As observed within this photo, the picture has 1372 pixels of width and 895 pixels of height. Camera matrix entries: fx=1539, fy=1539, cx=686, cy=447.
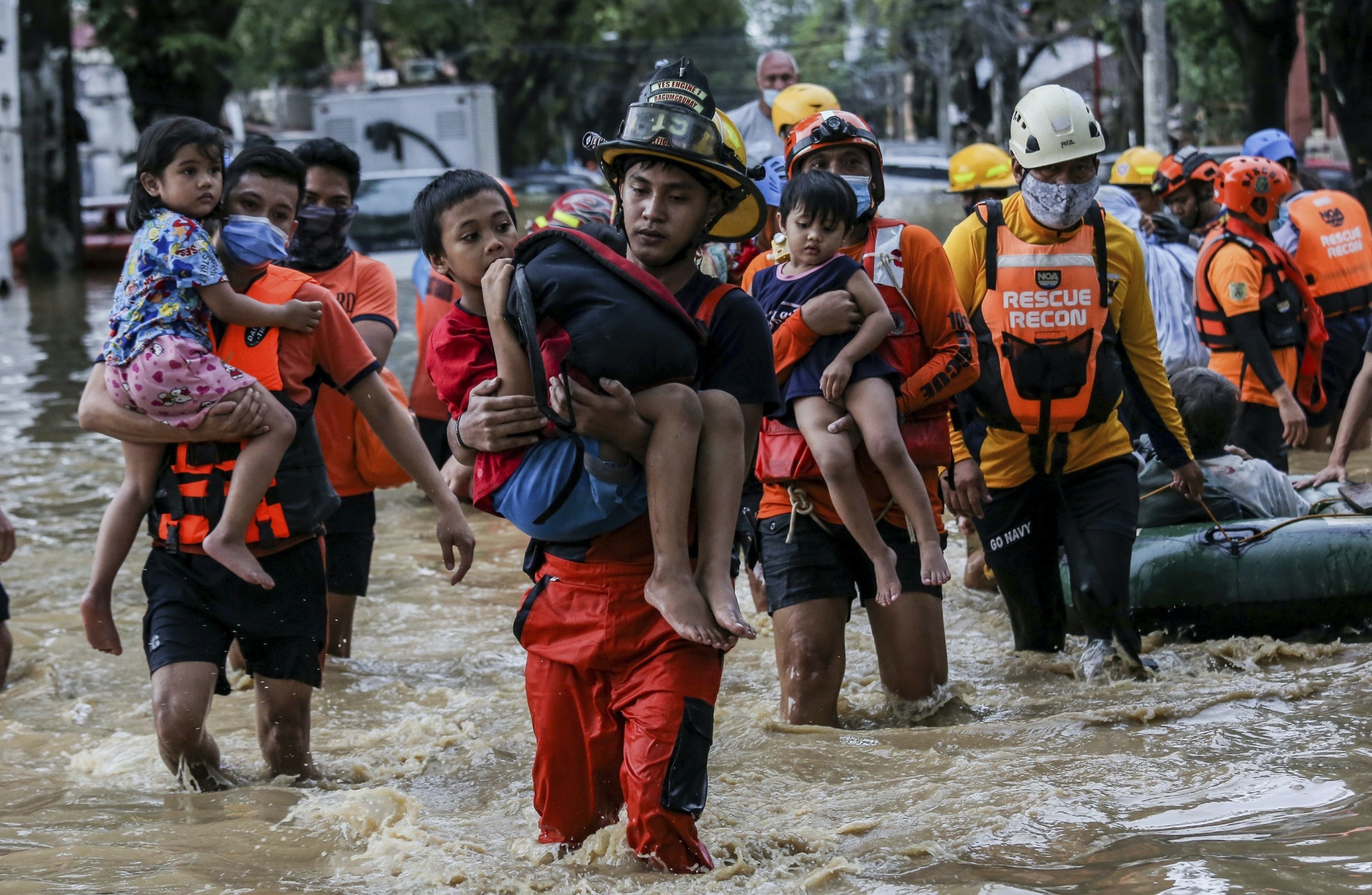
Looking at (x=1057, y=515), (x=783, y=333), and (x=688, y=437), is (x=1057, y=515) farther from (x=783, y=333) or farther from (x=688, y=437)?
(x=688, y=437)

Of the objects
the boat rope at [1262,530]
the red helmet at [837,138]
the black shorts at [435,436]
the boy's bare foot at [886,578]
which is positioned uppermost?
the red helmet at [837,138]

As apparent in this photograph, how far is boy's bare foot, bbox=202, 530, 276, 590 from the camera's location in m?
4.43

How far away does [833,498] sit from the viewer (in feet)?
16.0

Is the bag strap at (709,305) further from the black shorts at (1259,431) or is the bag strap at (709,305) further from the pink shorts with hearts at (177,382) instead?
the black shorts at (1259,431)

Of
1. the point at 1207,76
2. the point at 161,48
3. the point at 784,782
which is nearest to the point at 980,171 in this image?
the point at 784,782

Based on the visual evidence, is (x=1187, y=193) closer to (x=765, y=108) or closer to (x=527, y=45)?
(x=765, y=108)

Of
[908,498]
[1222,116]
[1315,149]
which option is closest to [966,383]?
[908,498]

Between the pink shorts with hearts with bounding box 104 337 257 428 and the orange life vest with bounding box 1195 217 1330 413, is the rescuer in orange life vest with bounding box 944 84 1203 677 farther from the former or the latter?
the pink shorts with hearts with bounding box 104 337 257 428

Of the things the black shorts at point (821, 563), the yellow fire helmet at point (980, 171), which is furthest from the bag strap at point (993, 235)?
the yellow fire helmet at point (980, 171)

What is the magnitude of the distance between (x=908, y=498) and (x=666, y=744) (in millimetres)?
1650

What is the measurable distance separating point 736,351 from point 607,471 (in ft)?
1.37

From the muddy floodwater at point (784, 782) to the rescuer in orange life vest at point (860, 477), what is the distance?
0.75 feet

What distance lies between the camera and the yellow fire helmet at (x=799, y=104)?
7.50 meters

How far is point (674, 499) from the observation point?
338 centimetres
